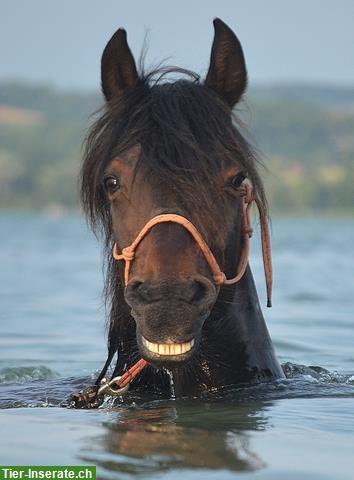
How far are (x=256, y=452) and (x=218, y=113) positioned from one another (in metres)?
1.74

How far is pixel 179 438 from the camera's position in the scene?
500cm


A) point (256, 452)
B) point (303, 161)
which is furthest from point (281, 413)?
point (303, 161)

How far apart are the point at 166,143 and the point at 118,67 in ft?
2.27

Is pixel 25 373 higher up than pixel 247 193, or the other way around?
pixel 247 193

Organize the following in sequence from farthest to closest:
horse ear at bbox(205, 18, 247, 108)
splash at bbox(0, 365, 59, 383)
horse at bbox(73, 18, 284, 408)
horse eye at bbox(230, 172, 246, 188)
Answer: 1. splash at bbox(0, 365, 59, 383)
2. horse ear at bbox(205, 18, 247, 108)
3. horse eye at bbox(230, 172, 246, 188)
4. horse at bbox(73, 18, 284, 408)

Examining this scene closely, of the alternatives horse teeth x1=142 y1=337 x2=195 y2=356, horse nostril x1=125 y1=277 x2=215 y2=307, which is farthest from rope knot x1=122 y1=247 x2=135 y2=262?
horse teeth x1=142 y1=337 x2=195 y2=356

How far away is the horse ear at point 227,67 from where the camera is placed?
580 centimetres

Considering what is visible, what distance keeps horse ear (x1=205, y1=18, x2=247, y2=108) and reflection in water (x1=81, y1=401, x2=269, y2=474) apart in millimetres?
1575

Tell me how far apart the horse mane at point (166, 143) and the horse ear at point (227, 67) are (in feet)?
0.36

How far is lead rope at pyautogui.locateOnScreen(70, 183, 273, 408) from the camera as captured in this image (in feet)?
17.1

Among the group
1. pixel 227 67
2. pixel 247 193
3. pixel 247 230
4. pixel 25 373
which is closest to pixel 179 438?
pixel 247 230

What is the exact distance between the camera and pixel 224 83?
5941 mm

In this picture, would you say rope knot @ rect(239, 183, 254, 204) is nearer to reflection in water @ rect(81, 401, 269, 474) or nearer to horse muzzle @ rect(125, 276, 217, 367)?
horse muzzle @ rect(125, 276, 217, 367)

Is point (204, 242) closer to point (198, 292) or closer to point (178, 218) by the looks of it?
point (178, 218)
